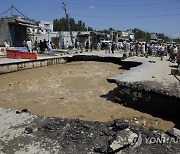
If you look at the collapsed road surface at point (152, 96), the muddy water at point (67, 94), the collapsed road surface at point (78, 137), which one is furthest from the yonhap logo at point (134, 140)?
the collapsed road surface at point (152, 96)

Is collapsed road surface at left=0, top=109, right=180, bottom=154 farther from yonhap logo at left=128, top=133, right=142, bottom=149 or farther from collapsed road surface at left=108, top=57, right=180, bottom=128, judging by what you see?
collapsed road surface at left=108, top=57, right=180, bottom=128

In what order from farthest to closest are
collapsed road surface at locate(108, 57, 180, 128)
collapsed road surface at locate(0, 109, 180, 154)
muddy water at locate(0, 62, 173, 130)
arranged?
muddy water at locate(0, 62, 173, 130) < collapsed road surface at locate(108, 57, 180, 128) < collapsed road surface at locate(0, 109, 180, 154)

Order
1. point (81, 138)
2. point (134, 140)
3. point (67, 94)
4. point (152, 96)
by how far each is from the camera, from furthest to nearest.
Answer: point (67, 94) → point (152, 96) → point (81, 138) → point (134, 140)

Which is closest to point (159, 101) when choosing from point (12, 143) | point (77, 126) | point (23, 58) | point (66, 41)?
point (77, 126)

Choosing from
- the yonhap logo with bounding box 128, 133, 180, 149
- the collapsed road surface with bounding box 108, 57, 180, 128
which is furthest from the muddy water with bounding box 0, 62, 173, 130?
the yonhap logo with bounding box 128, 133, 180, 149

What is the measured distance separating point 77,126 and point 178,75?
736cm

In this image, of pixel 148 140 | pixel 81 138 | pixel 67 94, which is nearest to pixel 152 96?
pixel 148 140

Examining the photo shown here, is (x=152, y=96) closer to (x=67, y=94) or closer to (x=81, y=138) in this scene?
(x=81, y=138)

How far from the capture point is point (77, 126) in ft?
22.3

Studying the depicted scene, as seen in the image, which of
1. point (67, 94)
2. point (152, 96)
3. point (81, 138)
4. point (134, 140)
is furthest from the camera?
point (67, 94)

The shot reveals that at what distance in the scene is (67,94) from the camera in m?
12.5

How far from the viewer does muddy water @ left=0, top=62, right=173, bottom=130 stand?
9.51m

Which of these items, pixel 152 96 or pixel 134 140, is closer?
pixel 134 140

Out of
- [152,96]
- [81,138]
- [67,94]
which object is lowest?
[67,94]
